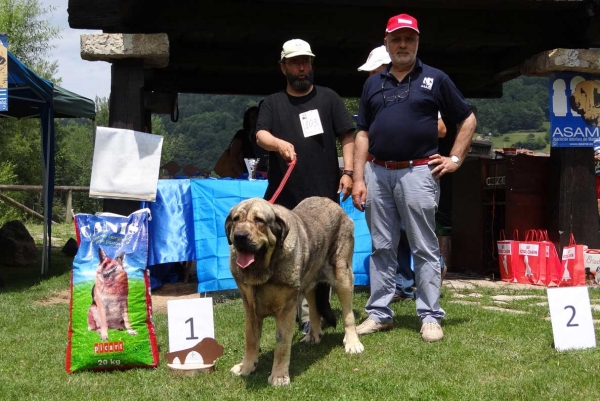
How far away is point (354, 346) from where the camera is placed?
15.0 feet

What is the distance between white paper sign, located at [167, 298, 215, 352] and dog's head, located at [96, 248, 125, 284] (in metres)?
0.48

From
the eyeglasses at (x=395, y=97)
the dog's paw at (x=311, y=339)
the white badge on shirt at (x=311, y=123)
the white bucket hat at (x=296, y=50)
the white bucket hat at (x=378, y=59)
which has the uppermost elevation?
the white bucket hat at (x=378, y=59)

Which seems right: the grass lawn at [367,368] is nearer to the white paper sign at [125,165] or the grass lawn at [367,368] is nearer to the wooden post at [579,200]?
the white paper sign at [125,165]

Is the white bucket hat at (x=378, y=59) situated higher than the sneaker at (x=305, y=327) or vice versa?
the white bucket hat at (x=378, y=59)

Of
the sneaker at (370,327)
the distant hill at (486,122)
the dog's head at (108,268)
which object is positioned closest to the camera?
the dog's head at (108,268)

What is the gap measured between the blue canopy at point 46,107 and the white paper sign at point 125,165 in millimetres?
2438

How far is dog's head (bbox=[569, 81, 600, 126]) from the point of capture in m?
8.15

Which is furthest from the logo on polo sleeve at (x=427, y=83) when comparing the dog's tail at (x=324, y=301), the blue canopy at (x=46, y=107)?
the blue canopy at (x=46, y=107)

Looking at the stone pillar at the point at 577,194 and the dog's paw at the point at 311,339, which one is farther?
the stone pillar at the point at 577,194

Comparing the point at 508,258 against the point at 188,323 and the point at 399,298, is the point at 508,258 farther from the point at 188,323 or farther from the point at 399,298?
the point at 188,323

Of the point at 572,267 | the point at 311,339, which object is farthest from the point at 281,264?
the point at 572,267

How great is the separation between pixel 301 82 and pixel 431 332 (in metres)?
1.93

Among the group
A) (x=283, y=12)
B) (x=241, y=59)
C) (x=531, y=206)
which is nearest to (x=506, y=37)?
(x=531, y=206)

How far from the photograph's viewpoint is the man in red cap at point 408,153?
4820mm
